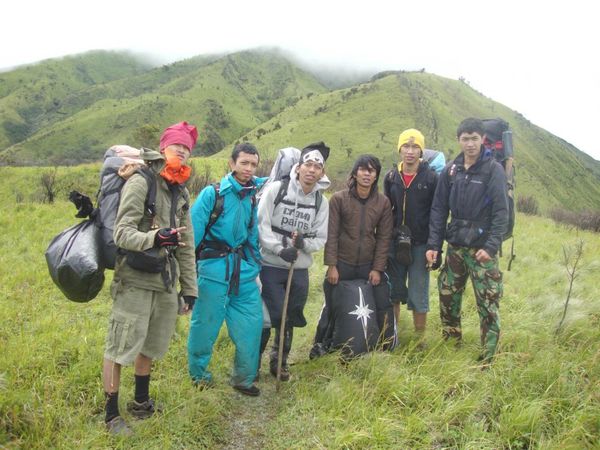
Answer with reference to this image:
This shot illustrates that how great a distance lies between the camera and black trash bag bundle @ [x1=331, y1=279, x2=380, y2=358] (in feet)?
14.1

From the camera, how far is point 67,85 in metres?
141

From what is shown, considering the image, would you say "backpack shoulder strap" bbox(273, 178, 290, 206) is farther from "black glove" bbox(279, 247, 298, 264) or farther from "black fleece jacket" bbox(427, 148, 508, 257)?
"black fleece jacket" bbox(427, 148, 508, 257)

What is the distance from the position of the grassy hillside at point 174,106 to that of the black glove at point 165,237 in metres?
73.9

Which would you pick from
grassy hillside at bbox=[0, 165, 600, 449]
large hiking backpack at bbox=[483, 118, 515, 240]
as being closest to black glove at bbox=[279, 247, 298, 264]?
grassy hillside at bbox=[0, 165, 600, 449]

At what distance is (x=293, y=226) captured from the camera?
4.13m

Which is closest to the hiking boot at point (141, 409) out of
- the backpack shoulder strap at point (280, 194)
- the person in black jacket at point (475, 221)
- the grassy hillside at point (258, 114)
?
the backpack shoulder strap at point (280, 194)

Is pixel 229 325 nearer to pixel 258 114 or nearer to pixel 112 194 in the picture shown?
pixel 112 194

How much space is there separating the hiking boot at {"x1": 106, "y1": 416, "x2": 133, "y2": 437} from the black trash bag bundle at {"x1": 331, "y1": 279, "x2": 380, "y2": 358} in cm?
216

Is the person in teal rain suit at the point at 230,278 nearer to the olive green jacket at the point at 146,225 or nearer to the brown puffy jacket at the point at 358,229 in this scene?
the olive green jacket at the point at 146,225

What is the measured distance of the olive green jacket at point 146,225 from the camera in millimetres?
2785

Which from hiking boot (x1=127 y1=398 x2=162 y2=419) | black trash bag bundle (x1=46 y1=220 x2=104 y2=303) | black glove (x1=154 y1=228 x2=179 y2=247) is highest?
black glove (x1=154 y1=228 x2=179 y2=247)

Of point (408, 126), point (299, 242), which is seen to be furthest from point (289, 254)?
point (408, 126)

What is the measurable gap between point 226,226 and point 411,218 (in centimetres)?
218

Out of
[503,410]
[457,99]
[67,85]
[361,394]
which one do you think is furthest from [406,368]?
[67,85]
